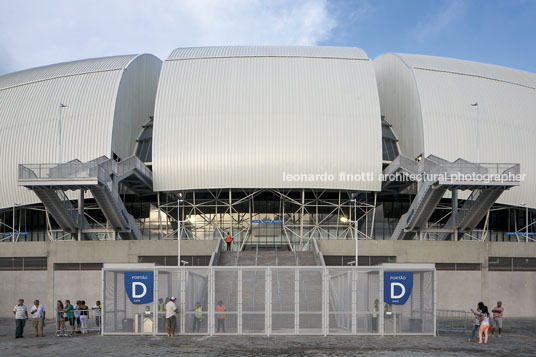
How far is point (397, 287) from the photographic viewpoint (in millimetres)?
23484

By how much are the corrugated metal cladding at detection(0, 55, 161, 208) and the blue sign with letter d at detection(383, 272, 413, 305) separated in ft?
96.3

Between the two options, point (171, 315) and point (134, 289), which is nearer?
point (171, 315)

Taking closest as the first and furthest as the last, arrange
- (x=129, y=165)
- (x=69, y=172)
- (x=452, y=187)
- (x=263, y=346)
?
(x=263, y=346) < (x=69, y=172) < (x=452, y=187) < (x=129, y=165)

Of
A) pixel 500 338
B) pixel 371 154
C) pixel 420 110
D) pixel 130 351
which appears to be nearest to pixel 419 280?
pixel 500 338

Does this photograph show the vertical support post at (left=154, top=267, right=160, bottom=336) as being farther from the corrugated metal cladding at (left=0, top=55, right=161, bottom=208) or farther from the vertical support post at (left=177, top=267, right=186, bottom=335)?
the corrugated metal cladding at (left=0, top=55, right=161, bottom=208)

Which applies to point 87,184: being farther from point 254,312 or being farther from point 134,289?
point 254,312

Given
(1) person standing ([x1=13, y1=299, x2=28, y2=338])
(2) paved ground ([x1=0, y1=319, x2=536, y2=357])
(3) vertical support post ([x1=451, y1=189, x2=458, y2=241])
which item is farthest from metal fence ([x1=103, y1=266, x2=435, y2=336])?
(3) vertical support post ([x1=451, y1=189, x2=458, y2=241])

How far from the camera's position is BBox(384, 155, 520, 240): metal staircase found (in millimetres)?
39250

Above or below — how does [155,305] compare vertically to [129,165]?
below

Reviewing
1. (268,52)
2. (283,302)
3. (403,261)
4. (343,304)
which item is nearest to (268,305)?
(283,302)

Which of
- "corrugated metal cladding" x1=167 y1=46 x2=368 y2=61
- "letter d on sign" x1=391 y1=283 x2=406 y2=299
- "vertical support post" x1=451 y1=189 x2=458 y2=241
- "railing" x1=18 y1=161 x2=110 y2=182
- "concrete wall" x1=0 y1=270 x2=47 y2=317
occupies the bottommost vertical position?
"concrete wall" x1=0 y1=270 x2=47 y2=317

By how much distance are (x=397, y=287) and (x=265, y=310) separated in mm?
4975

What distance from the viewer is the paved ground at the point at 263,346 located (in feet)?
61.6

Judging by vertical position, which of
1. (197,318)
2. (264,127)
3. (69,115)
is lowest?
(197,318)
